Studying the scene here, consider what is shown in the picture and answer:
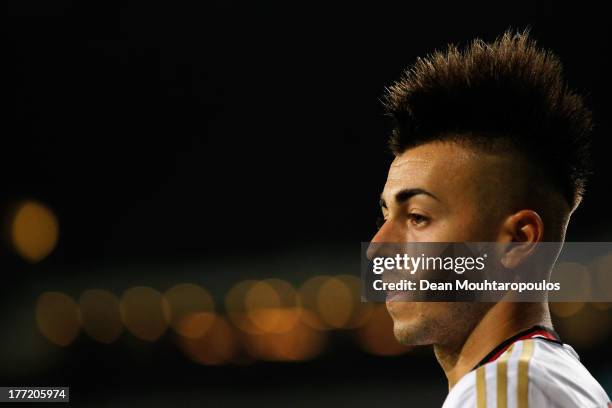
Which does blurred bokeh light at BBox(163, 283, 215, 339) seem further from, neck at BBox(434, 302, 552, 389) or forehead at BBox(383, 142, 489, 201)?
neck at BBox(434, 302, 552, 389)

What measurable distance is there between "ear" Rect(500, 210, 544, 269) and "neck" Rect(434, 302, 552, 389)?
18 cm

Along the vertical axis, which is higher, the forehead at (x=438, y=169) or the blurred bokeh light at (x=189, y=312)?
the blurred bokeh light at (x=189, y=312)

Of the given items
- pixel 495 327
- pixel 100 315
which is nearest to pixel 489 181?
pixel 495 327

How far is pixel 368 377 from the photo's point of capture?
27234 millimetres

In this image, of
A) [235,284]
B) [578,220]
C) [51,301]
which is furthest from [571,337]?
[51,301]

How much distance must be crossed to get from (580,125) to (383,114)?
919mm

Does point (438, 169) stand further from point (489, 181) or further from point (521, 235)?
point (521, 235)

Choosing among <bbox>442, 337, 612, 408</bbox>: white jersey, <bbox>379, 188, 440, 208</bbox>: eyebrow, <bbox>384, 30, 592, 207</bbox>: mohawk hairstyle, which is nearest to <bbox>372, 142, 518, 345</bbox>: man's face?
<bbox>379, 188, 440, 208</bbox>: eyebrow

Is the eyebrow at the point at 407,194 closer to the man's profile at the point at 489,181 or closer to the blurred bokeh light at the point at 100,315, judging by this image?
the man's profile at the point at 489,181

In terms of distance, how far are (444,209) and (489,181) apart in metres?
0.20

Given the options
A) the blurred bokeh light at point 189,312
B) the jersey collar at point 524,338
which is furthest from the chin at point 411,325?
the blurred bokeh light at point 189,312

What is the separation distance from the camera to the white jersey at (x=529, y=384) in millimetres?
2697

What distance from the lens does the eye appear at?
3359mm

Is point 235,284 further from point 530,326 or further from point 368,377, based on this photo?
point 530,326
